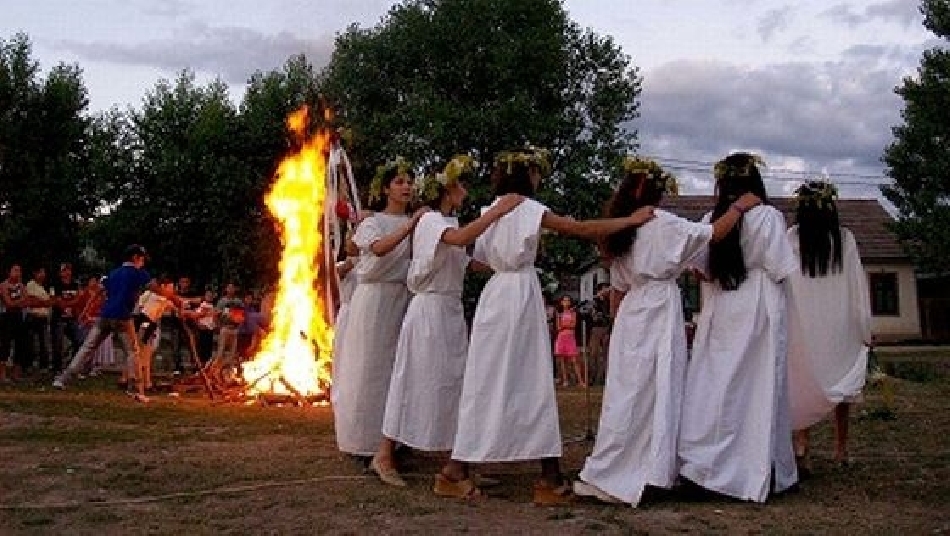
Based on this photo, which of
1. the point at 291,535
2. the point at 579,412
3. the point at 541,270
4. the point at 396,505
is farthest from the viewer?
the point at 541,270

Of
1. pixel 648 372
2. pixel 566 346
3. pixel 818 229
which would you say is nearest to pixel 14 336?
pixel 566 346

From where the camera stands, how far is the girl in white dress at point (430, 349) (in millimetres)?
7789

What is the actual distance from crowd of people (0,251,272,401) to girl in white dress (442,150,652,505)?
8.90 metres

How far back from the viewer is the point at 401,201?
870cm

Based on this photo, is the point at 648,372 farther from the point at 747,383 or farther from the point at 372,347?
the point at 372,347

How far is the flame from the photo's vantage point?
1516 cm

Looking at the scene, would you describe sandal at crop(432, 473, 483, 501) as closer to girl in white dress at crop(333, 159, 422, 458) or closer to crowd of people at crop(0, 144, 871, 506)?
crowd of people at crop(0, 144, 871, 506)

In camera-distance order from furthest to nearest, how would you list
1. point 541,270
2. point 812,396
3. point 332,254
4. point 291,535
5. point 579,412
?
point 541,270, point 579,412, point 332,254, point 812,396, point 291,535

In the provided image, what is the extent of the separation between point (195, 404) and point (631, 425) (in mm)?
9133

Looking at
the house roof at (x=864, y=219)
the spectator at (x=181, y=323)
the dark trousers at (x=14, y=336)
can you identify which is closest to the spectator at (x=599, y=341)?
the spectator at (x=181, y=323)

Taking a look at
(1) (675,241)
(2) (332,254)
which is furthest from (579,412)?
(1) (675,241)

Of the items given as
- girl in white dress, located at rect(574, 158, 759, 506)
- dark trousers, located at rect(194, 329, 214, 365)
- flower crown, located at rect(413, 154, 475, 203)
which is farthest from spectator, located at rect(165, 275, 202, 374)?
girl in white dress, located at rect(574, 158, 759, 506)

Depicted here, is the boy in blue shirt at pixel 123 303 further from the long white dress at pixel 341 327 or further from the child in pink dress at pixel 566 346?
the child in pink dress at pixel 566 346

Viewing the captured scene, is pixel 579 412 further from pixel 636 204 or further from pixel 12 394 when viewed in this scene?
pixel 12 394
